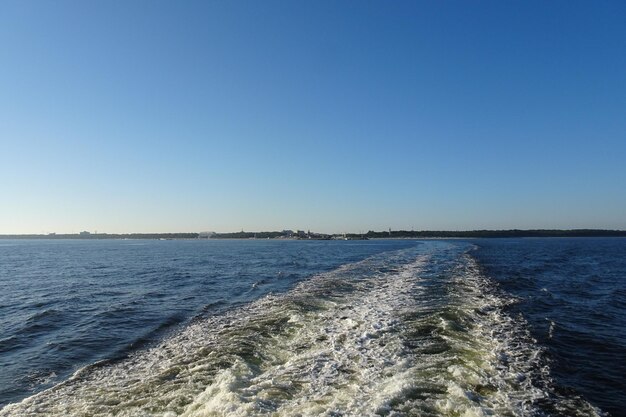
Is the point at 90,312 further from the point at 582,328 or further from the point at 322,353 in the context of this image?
the point at 582,328

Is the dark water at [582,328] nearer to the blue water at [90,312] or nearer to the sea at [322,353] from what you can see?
the sea at [322,353]

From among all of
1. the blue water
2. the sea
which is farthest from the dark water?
the blue water

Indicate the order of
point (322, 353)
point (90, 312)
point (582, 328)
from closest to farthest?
point (322, 353), point (582, 328), point (90, 312)

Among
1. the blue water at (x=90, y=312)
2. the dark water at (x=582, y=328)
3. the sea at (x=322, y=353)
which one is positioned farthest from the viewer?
the blue water at (x=90, y=312)

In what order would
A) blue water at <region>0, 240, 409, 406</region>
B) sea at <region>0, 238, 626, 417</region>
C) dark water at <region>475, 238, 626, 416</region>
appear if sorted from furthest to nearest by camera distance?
blue water at <region>0, 240, 409, 406</region>
dark water at <region>475, 238, 626, 416</region>
sea at <region>0, 238, 626, 417</region>

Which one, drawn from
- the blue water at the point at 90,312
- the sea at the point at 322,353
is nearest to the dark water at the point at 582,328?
the sea at the point at 322,353

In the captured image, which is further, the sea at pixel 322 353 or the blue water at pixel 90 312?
the blue water at pixel 90 312

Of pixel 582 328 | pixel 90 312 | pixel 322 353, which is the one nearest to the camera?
pixel 322 353

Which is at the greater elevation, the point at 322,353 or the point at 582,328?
the point at 322,353

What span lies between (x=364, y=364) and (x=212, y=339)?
6083 millimetres

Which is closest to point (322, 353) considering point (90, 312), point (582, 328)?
point (582, 328)

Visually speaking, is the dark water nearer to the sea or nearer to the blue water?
the sea

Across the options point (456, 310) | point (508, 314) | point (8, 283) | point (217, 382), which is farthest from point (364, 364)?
point (8, 283)

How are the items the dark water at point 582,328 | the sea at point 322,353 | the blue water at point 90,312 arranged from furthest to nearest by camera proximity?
the blue water at point 90,312
the dark water at point 582,328
the sea at point 322,353
